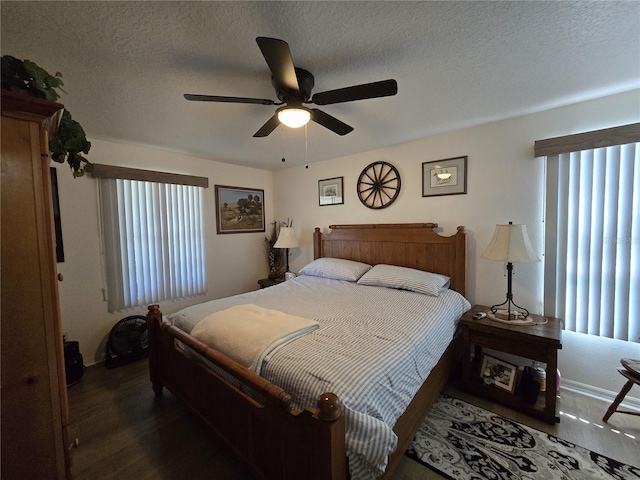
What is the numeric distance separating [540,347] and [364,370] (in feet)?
4.90

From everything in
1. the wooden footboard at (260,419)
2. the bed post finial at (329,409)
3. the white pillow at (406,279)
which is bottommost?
the wooden footboard at (260,419)

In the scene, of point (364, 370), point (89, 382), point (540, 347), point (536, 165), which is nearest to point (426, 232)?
point (536, 165)

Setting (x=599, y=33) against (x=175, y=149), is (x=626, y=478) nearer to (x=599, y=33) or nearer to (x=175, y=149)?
(x=599, y=33)

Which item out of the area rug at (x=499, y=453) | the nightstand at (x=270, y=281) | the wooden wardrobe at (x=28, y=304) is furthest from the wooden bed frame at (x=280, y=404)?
the nightstand at (x=270, y=281)

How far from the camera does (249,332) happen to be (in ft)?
4.99

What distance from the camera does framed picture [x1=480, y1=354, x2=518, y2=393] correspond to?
2053mm

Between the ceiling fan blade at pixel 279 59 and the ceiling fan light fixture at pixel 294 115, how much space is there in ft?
0.47

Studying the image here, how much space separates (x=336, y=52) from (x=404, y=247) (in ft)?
6.75

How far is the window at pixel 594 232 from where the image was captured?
189 centimetres

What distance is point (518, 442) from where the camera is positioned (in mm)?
1677

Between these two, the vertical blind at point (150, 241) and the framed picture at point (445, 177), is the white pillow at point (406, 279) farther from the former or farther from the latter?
the vertical blind at point (150, 241)

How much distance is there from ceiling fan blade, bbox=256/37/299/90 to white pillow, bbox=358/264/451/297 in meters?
1.90

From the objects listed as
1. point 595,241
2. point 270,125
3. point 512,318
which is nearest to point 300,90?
point 270,125

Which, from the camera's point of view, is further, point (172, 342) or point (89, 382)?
point (89, 382)
